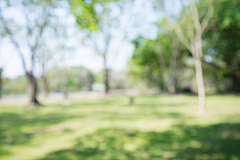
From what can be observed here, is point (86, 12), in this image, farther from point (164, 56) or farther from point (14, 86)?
point (14, 86)

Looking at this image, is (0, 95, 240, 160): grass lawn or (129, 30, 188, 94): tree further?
(129, 30, 188, 94): tree

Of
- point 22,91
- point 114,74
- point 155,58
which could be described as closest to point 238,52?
point 155,58

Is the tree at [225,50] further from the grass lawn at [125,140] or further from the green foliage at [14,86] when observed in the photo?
the green foliage at [14,86]

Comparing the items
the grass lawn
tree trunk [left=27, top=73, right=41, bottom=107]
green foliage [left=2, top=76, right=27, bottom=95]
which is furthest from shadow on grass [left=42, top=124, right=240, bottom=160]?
green foliage [left=2, top=76, right=27, bottom=95]

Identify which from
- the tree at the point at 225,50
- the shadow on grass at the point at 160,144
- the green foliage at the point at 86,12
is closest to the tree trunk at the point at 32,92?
the shadow on grass at the point at 160,144

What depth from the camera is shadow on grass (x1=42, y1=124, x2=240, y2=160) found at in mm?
5231

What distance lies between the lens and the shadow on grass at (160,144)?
5231mm

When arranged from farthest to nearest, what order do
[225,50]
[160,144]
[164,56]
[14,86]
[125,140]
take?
[14,86] → [164,56] → [225,50] → [125,140] → [160,144]

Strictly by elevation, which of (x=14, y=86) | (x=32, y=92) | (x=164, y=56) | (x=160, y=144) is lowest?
(x=160, y=144)

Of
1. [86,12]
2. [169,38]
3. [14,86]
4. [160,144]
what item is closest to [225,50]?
[169,38]

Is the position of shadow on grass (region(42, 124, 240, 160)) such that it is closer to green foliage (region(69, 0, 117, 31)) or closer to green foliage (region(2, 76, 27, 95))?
green foliage (region(69, 0, 117, 31))

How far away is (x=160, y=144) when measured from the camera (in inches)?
243

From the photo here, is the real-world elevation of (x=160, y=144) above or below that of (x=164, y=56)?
below

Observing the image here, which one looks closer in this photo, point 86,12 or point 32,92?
point 86,12
